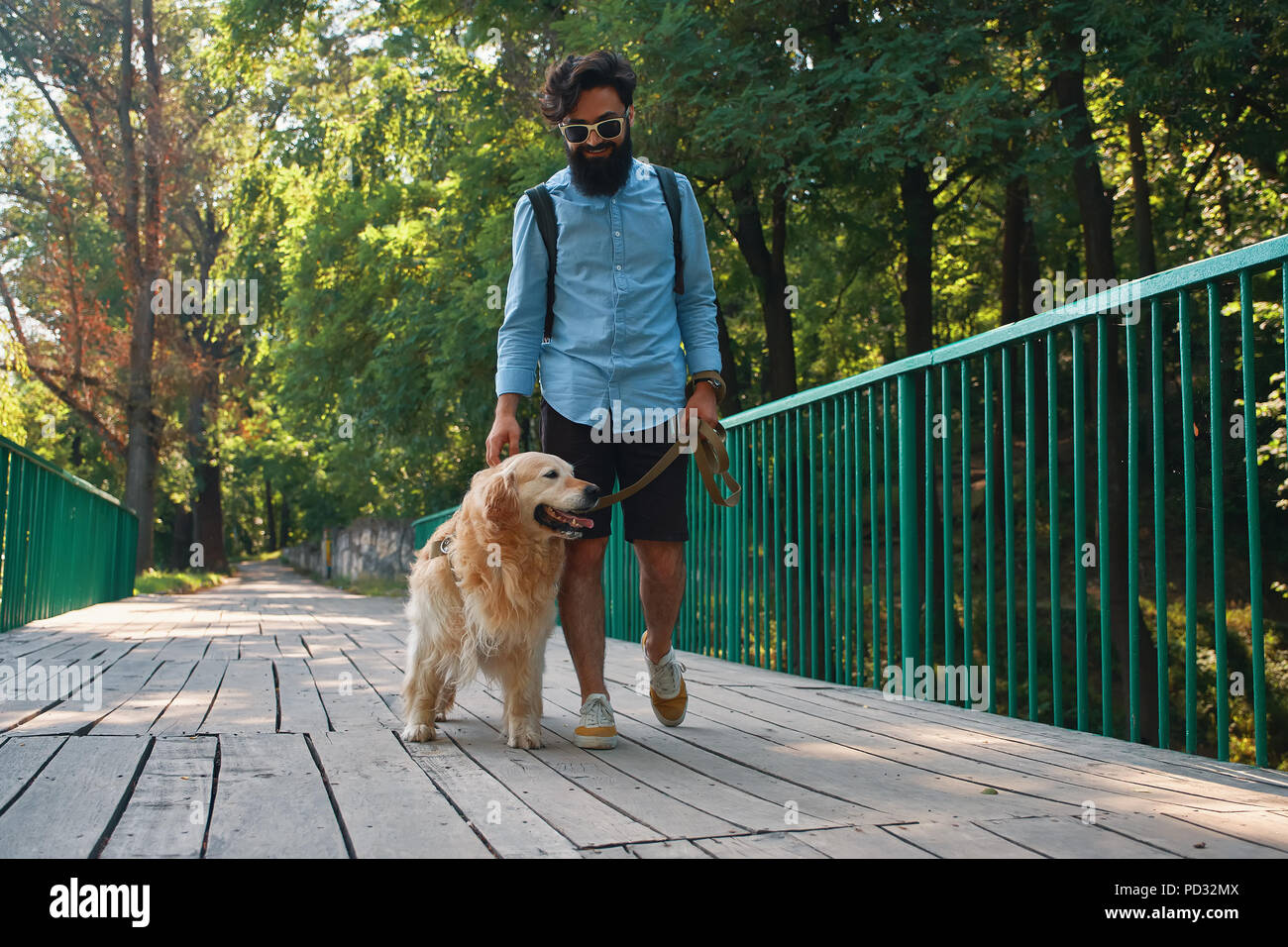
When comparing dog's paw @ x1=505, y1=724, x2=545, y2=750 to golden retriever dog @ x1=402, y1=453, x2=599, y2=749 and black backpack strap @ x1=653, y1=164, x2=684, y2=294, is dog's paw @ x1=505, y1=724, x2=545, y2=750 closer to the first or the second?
golden retriever dog @ x1=402, y1=453, x2=599, y2=749

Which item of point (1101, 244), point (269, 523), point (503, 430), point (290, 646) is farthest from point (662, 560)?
point (269, 523)

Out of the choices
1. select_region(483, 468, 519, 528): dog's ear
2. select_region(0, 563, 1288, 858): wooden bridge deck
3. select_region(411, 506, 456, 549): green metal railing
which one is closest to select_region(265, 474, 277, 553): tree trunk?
select_region(411, 506, 456, 549): green metal railing

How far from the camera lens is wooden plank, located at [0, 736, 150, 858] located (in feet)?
6.88

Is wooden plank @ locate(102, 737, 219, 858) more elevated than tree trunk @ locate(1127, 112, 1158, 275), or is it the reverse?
tree trunk @ locate(1127, 112, 1158, 275)

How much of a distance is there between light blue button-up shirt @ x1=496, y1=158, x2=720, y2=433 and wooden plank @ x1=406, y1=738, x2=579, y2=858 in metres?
1.14

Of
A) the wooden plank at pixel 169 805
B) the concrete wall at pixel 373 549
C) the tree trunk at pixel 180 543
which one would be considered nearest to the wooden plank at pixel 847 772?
the wooden plank at pixel 169 805

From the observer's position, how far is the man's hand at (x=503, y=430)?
11.6ft

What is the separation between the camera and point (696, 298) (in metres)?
3.89

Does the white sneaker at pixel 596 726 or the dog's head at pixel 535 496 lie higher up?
the dog's head at pixel 535 496

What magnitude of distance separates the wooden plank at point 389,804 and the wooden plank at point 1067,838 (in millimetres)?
1053

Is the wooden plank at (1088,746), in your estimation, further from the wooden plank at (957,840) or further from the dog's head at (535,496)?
the dog's head at (535,496)

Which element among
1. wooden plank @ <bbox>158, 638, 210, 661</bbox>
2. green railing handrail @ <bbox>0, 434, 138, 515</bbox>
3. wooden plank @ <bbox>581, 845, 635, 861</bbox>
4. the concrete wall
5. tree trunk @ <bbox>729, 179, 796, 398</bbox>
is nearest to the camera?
wooden plank @ <bbox>581, 845, 635, 861</bbox>

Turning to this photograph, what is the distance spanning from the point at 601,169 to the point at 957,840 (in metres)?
2.35
